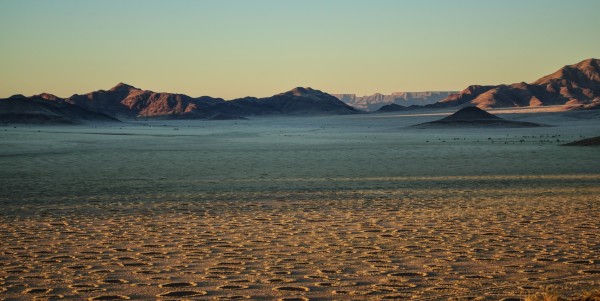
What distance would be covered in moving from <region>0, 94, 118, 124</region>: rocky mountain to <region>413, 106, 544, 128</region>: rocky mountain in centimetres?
8807

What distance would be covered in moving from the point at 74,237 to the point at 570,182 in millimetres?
13077

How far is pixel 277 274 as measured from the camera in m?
7.03

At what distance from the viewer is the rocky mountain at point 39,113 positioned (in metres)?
145

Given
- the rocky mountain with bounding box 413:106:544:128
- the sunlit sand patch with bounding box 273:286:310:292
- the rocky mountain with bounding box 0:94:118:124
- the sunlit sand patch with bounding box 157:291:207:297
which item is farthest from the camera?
the rocky mountain with bounding box 0:94:118:124

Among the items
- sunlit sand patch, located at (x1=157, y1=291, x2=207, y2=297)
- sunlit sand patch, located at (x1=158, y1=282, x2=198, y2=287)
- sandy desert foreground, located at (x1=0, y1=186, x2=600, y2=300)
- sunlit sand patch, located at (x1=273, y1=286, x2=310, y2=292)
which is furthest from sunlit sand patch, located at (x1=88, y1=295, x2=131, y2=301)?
sunlit sand patch, located at (x1=273, y1=286, x2=310, y2=292)

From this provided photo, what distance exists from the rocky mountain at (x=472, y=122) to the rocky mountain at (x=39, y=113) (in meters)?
88.1

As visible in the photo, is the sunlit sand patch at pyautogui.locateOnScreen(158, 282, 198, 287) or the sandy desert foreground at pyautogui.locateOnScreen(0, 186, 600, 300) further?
the sunlit sand patch at pyautogui.locateOnScreen(158, 282, 198, 287)

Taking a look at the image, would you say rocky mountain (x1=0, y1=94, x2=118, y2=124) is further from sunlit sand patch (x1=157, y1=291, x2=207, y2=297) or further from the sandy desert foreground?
sunlit sand patch (x1=157, y1=291, x2=207, y2=297)

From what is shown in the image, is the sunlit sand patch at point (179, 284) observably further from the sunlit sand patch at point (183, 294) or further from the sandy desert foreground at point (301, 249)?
the sunlit sand patch at point (183, 294)

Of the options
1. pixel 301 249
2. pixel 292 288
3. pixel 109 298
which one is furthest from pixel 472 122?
pixel 109 298

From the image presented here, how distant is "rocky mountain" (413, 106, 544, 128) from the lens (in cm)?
8156

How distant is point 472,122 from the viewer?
85375 mm

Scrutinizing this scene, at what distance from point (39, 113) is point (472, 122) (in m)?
108

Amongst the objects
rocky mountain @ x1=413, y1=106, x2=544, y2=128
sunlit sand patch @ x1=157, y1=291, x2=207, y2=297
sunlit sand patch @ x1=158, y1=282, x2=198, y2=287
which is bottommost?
rocky mountain @ x1=413, y1=106, x2=544, y2=128
